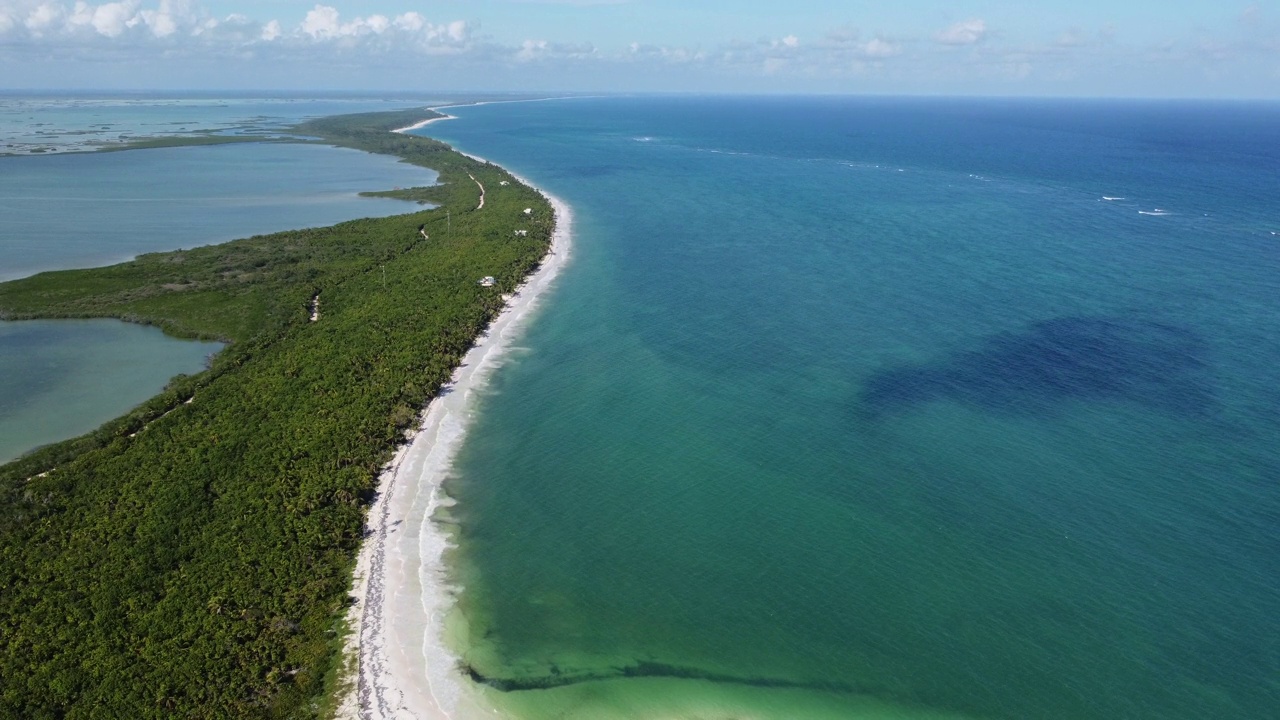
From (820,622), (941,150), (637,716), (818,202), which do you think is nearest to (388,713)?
(637,716)

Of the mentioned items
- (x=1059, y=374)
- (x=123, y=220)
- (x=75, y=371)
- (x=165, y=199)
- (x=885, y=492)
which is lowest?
(x=885, y=492)

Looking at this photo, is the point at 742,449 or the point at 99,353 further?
the point at 99,353

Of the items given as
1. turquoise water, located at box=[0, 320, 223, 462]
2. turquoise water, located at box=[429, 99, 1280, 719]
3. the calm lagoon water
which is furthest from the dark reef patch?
the calm lagoon water

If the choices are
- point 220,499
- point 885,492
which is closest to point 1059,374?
point 885,492

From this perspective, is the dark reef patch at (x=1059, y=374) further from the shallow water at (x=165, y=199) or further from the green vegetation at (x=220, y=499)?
the shallow water at (x=165, y=199)

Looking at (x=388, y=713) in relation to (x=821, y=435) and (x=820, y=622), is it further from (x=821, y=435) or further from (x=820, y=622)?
(x=821, y=435)

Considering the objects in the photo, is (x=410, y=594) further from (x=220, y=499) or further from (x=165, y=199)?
(x=165, y=199)
